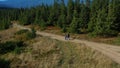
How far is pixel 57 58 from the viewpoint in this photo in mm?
31547

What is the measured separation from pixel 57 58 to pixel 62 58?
2.11ft

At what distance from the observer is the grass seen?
2836cm

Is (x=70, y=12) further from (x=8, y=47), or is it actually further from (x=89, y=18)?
(x=8, y=47)

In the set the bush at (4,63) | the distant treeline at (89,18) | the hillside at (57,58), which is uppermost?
the distant treeline at (89,18)

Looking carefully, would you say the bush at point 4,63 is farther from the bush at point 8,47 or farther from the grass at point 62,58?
the bush at point 8,47

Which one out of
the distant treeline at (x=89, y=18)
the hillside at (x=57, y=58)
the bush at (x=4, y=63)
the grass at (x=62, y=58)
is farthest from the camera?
the distant treeline at (x=89, y=18)

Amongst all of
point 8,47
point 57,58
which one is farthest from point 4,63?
point 8,47

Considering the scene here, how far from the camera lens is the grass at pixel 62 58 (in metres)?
28.4

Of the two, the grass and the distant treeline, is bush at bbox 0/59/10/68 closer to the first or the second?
the grass

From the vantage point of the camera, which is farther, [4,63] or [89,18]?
[89,18]

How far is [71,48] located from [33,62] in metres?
7.02

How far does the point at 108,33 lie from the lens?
48.5m

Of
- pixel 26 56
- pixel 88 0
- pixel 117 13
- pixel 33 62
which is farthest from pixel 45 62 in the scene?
pixel 88 0

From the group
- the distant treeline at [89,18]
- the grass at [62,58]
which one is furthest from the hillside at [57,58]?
the distant treeline at [89,18]
